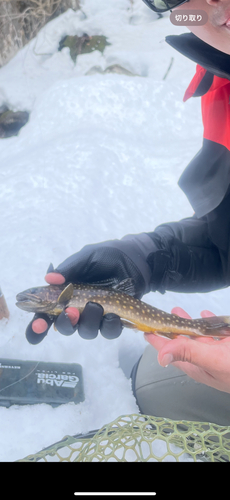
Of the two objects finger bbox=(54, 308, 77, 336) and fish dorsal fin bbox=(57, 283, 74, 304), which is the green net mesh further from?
fish dorsal fin bbox=(57, 283, 74, 304)

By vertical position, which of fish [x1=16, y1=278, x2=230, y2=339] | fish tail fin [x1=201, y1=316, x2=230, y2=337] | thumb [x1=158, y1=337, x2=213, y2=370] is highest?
thumb [x1=158, y1=337, x2=213, y2=370]

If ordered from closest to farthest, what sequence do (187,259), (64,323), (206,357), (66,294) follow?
1. (206,357)
2. (64,323)
3. (66,294)
4. (187,259)

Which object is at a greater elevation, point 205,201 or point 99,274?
point 205,201

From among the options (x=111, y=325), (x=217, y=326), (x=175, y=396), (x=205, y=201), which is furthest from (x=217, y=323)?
(x=205, y=201)

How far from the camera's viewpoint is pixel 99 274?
2.05 meters

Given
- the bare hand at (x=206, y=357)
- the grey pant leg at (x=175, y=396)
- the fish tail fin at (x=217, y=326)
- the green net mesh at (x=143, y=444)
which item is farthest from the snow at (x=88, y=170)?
the bare hand at (x=206, y=357)

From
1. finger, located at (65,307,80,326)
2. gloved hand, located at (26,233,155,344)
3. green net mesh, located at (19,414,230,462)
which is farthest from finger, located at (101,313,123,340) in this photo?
green net mesh, located at (19,414,230,462)

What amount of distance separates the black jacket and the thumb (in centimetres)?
84

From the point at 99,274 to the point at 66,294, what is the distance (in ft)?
1.06

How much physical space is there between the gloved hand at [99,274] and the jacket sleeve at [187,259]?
105mm

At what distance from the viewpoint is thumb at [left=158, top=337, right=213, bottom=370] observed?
1344 mm

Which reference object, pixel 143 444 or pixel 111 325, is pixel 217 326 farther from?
pixel 143 444

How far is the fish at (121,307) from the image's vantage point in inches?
71.0
